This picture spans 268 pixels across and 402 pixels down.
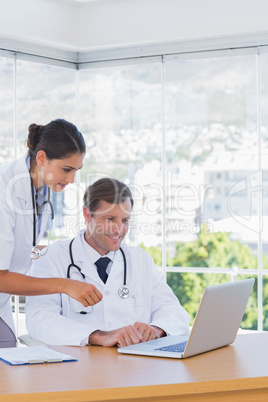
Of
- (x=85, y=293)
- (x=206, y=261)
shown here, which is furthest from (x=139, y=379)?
(x=206, y=261)

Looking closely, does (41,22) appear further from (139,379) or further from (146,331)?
(139,379)

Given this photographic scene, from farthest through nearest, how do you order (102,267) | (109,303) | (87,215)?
(87,215) < (102,267) < (109,303)

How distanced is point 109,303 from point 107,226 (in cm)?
35

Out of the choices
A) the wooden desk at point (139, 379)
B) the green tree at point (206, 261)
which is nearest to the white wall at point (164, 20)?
the green tree at point (206, 261)

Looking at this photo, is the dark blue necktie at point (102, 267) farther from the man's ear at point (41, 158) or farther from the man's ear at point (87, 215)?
the man's ear at point (41, 158)

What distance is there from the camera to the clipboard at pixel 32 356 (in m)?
2.07

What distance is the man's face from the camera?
9.31 feet

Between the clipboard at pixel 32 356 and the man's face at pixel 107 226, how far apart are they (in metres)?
0.68

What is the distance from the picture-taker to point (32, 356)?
84.0 inches

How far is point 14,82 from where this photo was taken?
4.61 meters

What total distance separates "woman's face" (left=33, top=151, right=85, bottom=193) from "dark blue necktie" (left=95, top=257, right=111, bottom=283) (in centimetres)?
36

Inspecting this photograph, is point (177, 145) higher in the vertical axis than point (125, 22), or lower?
lower

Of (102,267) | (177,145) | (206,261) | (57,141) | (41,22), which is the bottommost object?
(206,261)

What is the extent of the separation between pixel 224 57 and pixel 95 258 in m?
2.35
